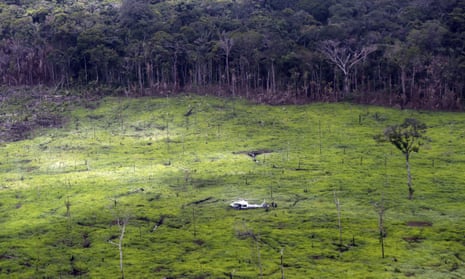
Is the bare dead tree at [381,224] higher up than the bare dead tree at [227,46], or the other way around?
the bare dead tree at [227,46]

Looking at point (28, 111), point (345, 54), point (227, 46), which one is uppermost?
point (227, 46)

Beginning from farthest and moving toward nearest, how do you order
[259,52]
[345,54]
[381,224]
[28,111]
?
[259,52]
[345,54]
[28,111]
[381,224]

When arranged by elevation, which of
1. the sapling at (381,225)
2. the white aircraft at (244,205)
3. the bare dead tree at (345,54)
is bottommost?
the sapling at (381,225)

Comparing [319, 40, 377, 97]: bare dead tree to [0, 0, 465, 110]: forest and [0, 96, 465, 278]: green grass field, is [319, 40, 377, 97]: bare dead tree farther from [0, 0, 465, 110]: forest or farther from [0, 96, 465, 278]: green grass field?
[0, 96, 465, 278]: green grass field

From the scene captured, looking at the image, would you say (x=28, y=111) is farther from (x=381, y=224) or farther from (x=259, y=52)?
(x=381, y=224)

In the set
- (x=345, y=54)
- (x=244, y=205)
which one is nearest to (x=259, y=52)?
(x=345, y=54)

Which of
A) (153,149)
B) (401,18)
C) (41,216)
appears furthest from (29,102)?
(401,18)

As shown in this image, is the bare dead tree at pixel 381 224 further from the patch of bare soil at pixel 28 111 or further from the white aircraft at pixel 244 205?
the patch of bare soil at pixel 28 111

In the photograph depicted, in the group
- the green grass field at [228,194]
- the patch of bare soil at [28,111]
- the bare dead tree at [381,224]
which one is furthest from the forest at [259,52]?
the bare dead tree at [381,224]

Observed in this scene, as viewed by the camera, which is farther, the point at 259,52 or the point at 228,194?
the point at 259,52
